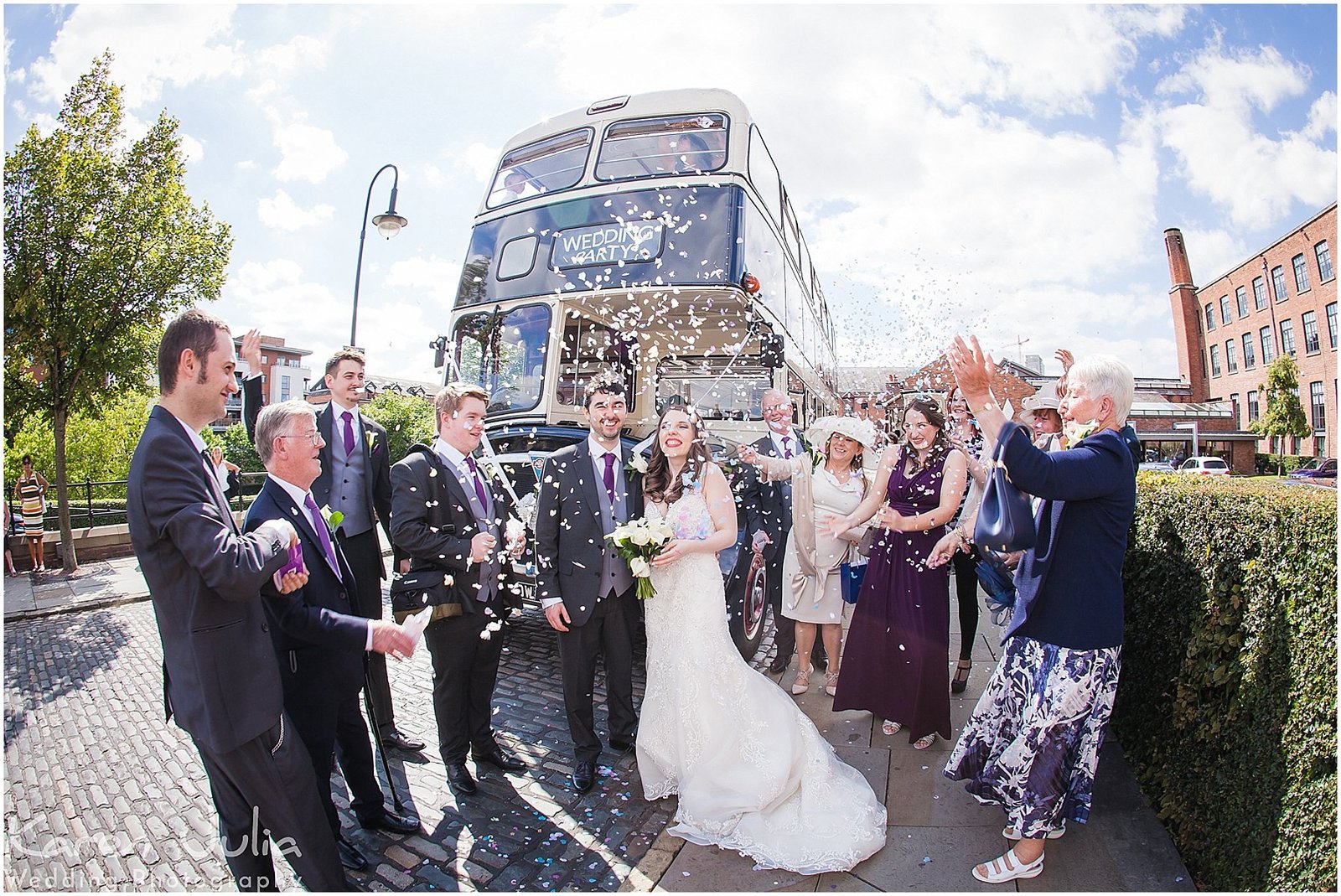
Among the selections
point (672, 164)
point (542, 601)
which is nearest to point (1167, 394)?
point (672, 164)

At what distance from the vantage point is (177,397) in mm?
2447

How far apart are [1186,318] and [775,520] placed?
5846cm

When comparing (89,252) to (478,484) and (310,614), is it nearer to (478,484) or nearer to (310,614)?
(478,484)

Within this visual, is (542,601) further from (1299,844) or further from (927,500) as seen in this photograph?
(1299,844)

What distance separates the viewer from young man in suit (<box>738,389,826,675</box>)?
5594mm

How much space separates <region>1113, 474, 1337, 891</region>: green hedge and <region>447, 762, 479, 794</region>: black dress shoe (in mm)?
3430

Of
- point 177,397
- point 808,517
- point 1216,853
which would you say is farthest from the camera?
point 808,517

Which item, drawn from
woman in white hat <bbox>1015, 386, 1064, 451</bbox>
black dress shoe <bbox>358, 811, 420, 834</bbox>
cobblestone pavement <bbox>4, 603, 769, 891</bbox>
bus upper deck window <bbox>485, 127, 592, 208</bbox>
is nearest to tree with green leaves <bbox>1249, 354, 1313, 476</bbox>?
woman in white hat <bbox>1015, 386, 1064, 451</bbox>

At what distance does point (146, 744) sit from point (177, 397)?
340 centimetres

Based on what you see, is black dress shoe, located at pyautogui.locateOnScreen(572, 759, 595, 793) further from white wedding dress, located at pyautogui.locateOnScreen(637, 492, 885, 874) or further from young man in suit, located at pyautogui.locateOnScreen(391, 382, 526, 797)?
young man in suit, located at pyautogui.locateOnScreen(391, 382, 526, 797)

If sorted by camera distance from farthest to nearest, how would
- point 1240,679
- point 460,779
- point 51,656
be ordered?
point 51,656, point 460,779, point 1240,679

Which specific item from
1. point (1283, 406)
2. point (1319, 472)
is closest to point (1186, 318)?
point (1283, 406)

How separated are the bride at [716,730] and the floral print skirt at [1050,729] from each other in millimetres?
661

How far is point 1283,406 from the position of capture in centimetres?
3347
